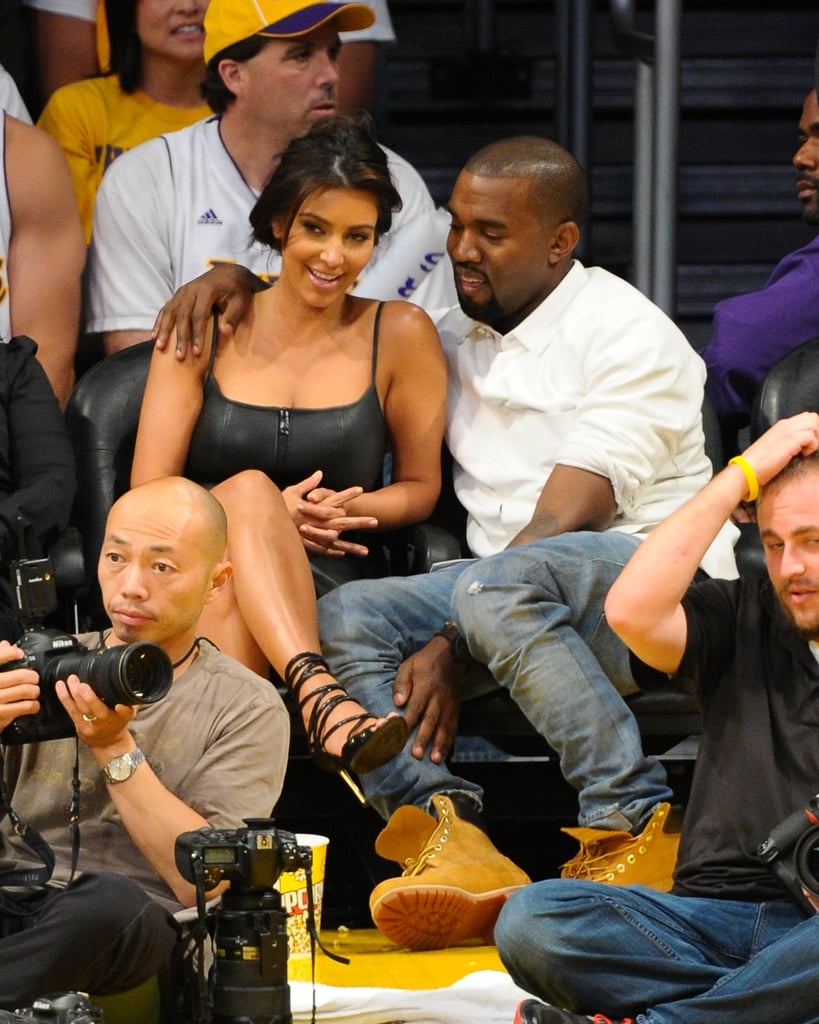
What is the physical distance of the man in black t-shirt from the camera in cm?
279

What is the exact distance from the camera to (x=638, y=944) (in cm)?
279

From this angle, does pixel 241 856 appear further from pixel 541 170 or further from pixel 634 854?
pixel 541 170

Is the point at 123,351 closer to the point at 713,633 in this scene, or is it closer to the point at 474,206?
the point at 474,206

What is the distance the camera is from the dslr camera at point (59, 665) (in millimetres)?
2648

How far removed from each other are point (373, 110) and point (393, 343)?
1.30 metres

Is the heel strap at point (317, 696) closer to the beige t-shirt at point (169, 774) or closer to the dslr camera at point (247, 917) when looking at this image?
the beige t-shirt at point (169, 774)

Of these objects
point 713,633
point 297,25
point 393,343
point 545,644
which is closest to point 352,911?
point 545,644

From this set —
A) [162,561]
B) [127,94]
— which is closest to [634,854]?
[162,561]

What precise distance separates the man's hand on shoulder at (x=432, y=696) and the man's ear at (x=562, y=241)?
0.84m

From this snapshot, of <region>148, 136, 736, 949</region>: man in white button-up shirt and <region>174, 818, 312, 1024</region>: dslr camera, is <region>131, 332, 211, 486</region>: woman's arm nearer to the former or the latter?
<region>148, 136, 736, 949</region>: man in white button-up shirt

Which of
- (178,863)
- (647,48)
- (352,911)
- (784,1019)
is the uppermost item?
(647,48)

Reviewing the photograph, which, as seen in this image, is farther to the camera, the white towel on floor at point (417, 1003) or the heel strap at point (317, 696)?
the heel strap at point (317, 696)

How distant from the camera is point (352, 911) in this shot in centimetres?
398

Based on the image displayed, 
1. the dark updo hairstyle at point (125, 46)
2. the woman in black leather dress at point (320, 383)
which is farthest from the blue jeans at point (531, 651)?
the dark updo hairstyle at point (125, 46)
